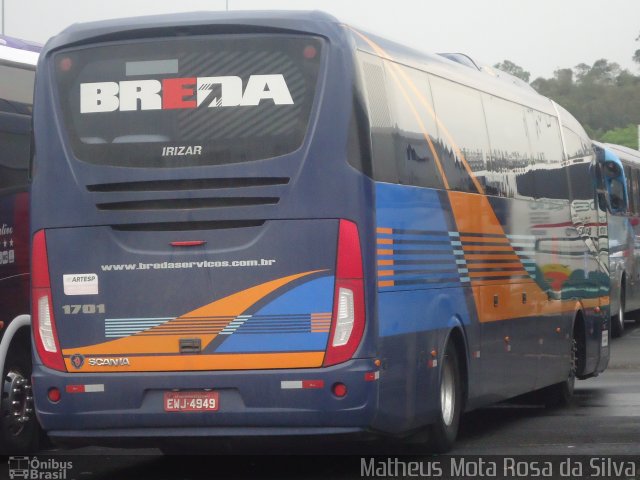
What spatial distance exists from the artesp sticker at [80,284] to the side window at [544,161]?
18.4 feet

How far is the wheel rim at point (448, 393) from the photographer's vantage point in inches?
479

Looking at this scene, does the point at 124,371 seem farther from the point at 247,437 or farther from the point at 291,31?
the point at 291,31

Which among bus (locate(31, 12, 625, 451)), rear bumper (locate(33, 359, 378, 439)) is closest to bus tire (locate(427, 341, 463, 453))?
bus (locate(31, 12, 625, 451))

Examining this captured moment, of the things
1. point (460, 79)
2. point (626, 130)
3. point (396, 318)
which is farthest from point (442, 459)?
point (626, 130)

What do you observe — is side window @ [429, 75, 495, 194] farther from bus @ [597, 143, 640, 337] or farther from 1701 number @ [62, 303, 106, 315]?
bus @ [597, 143, 640, 337]

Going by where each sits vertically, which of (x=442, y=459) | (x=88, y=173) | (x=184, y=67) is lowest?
(x=442, y=459)

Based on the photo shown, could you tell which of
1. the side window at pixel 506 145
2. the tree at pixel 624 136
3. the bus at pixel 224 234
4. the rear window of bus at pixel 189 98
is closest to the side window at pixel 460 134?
the side window at pixel 506 145

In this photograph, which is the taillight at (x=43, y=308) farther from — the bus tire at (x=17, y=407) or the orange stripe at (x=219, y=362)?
the bus tire at (x=17, y=407)

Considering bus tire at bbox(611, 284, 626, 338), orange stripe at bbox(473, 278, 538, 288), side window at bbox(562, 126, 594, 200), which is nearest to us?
orange stripe at bbox(473, 278, 538, 288)

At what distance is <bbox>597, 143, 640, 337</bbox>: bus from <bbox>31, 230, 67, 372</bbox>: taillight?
17936mm

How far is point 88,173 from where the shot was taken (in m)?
10.7

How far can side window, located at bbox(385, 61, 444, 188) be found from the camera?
1127 centimetres

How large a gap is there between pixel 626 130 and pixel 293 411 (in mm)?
128236

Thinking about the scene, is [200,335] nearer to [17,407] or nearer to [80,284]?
[80,284]
